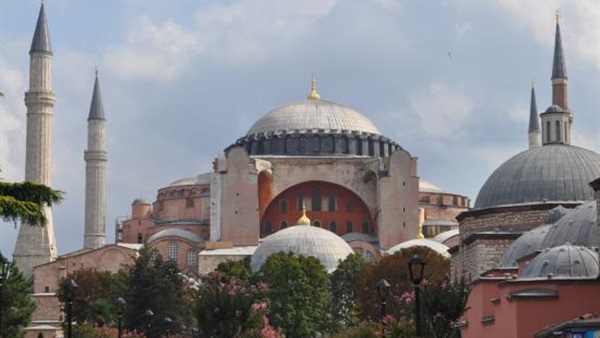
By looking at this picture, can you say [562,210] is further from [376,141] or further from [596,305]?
[376,141]

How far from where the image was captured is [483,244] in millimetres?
49688

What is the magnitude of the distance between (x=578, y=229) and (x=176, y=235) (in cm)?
5431

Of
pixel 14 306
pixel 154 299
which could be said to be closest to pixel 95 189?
pixel 154 299

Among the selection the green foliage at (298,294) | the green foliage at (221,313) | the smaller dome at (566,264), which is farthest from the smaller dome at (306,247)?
the smaller dome at (566,264)

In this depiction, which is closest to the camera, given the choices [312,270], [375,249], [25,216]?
[25,216]

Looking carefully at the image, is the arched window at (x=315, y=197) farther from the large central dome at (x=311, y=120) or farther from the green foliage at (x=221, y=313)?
the green foliage at (x=221, y=313)

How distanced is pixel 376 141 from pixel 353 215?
5.60 meters

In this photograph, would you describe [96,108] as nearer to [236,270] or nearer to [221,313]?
[236,270]

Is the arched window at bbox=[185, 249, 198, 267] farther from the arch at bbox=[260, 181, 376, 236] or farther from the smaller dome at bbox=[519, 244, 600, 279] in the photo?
the smaller dome at bbox=[519, 244, 600, 279]

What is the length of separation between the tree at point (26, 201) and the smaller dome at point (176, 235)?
227 feet

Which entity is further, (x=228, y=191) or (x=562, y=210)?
(x=228, y=191)

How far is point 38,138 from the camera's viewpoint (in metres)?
87.1

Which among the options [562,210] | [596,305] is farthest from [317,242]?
[596,305]

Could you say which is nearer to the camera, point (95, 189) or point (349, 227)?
point (349, 227)
